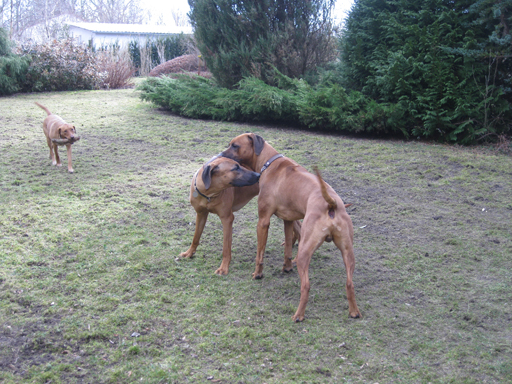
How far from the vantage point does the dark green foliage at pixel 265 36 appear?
1097cm

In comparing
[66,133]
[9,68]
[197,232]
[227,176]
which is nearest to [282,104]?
[66,133]

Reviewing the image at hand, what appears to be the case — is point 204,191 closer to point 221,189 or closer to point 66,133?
point 221,189

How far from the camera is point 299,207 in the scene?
12.3 ft

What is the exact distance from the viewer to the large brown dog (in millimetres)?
3270

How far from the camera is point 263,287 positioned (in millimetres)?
4000

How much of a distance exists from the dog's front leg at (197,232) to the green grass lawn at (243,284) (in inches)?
3.9

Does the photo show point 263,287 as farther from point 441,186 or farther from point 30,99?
point 30,99

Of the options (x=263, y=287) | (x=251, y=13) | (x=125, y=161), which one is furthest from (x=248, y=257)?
(x=251, y=13)

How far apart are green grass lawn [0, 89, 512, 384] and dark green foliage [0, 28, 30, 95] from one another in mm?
9023

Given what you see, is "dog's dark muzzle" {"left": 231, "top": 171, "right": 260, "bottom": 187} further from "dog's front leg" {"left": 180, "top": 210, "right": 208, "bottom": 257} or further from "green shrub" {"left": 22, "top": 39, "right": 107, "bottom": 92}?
"green shrub" {"left": 22, "top": 39, "right": 107, "bottom": 92}

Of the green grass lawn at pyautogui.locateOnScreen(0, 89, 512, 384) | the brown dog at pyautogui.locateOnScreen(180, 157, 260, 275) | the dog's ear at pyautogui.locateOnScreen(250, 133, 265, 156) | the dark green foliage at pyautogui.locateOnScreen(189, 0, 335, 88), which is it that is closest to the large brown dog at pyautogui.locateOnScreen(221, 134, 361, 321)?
the dog's ear at pyautogui.locateOnScreen(250, 133, 265, 156)

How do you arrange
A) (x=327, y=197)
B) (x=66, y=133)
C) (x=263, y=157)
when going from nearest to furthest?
(x=327, y=197)
(x=263, y=157)
(x=66, y=133)

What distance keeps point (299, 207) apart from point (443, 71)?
6001mm

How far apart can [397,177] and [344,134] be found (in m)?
2.97
